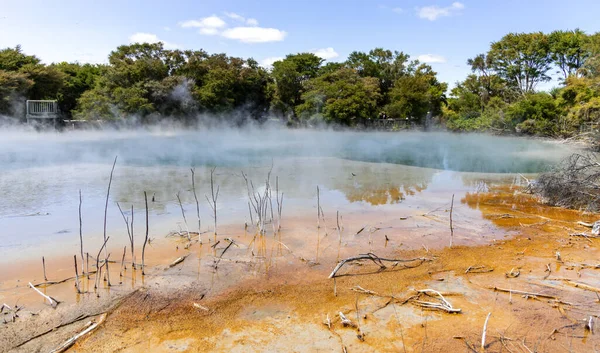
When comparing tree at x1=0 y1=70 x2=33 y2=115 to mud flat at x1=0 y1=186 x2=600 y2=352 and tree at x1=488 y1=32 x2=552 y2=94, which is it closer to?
mud flat at x1=0 y1=186 x2=600 y2=352

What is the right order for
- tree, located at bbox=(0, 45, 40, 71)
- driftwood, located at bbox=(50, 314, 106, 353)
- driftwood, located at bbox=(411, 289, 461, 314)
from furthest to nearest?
tree, located at bbox=(0, 45, 40, 71), driftwood, located at bbox=(411, 289, 461, 314), driftwood, located at bbox=(50, 314, 106, 353)

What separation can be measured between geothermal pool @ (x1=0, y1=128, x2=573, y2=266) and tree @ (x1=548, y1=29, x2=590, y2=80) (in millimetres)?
13698

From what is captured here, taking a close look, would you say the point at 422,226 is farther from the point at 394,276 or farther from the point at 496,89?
the point at 496,89

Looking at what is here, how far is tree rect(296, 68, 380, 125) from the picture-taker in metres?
28.2

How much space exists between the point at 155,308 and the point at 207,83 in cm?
2486

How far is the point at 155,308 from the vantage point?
153 inches

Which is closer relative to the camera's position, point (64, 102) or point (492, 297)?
point (492, 297)

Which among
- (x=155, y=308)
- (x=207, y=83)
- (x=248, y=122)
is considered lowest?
(x=155, y=308)

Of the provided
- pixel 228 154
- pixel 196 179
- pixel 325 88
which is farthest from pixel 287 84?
pixel 196 179

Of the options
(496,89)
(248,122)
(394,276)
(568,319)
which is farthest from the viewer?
(496,89)

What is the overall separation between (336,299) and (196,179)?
292 inches

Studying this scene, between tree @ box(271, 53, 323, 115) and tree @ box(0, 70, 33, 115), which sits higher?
tree @ box(271, 53, 323, 115)

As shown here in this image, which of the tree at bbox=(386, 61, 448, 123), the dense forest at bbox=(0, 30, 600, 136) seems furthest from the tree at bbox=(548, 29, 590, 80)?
the tree at bbox=(386, 61, 448, 123)

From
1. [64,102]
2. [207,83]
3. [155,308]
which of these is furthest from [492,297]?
[64,102]
